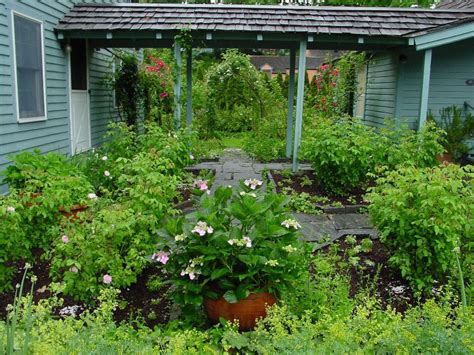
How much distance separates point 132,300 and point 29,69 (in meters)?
4.53

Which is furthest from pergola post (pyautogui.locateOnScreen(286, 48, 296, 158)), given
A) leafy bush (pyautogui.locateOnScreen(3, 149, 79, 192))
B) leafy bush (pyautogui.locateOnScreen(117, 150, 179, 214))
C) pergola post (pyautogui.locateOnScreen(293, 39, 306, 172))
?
leafy bush (pyautogui.locateOnScreen(117, 150, 179, 214))

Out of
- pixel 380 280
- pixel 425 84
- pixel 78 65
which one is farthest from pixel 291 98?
pixel 380 280

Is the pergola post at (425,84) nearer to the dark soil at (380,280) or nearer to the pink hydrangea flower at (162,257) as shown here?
the dark soil at (380,280)

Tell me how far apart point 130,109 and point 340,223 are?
651cm

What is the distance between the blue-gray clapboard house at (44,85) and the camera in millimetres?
5797

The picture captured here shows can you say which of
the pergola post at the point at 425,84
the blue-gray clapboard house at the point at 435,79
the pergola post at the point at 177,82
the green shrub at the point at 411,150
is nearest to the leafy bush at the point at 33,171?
the pergola post at the point at 177,82

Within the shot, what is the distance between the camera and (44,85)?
23.1 ft

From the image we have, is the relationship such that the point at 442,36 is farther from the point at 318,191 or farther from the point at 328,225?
the point at 328,225

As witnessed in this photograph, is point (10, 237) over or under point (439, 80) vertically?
under

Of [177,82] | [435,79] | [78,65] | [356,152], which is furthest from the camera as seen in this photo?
[435,79]

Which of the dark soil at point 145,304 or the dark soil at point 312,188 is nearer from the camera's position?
the dark soil at point 145,304

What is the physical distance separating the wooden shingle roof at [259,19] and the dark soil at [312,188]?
8.15ft

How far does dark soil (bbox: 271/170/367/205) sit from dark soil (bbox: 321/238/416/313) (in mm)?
1808

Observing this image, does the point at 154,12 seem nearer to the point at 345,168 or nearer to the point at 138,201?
the point at 345,168
